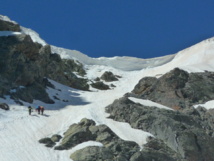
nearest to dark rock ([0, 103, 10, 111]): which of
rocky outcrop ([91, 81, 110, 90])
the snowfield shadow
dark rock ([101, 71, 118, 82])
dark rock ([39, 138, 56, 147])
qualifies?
the snowfield shadow

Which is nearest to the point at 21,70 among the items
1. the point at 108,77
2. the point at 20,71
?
the point at 20,71

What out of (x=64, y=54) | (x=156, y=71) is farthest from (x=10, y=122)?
(x=64, y=54)

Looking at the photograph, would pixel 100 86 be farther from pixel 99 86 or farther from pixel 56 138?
pixel 56 138

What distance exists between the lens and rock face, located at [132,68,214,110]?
51.0 m

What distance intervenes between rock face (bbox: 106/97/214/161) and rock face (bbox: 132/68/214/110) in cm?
531

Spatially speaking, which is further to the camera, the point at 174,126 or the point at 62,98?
the point at 62,98

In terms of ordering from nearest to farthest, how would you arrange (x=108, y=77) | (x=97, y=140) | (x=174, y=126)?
(x=97, y=140), (x=174, y=126), (x=108, y=77)

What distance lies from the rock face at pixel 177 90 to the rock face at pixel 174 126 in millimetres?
5314

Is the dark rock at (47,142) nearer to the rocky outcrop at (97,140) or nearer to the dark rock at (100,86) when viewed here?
the rocky outcrop at (97,140)

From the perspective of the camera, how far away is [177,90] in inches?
2064

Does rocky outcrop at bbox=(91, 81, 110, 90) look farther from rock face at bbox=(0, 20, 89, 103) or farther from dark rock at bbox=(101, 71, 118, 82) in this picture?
rock face at bbox=(0, 20, 89, 103)

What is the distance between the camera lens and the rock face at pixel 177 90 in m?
51.0

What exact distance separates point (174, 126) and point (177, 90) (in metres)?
16.7

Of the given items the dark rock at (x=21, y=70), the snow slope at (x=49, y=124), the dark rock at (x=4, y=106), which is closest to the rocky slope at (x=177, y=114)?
the snow slope at (x=49, y=124)
